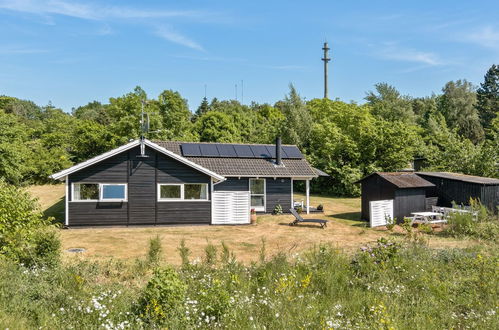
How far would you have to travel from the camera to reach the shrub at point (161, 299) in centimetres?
638

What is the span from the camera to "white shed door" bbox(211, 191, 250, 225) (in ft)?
63.7

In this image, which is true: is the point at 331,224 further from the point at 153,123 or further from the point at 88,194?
the point at 153,123

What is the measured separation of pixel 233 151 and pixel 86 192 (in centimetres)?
920

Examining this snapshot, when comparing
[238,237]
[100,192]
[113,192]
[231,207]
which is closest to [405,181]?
[231,207]

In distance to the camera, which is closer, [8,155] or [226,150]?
[226,150]

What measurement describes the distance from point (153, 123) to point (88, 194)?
1892cm

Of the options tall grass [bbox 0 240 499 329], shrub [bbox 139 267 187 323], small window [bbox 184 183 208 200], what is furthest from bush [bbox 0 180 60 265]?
small window [bbox 184 183 208 200]

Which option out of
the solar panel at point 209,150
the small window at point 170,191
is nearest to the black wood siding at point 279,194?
the solar panel at point 209,150

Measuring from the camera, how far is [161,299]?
21.4ft

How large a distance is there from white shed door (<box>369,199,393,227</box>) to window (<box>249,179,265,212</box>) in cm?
694

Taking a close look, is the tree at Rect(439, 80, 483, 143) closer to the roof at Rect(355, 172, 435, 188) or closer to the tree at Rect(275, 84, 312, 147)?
the tree at Rect(275, 84, 312, 147)

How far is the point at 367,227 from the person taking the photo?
18266 millimetres

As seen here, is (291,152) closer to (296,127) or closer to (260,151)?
(260,151)

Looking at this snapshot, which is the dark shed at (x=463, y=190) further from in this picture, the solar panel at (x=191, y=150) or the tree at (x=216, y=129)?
the tree at (x=216, y=129)
